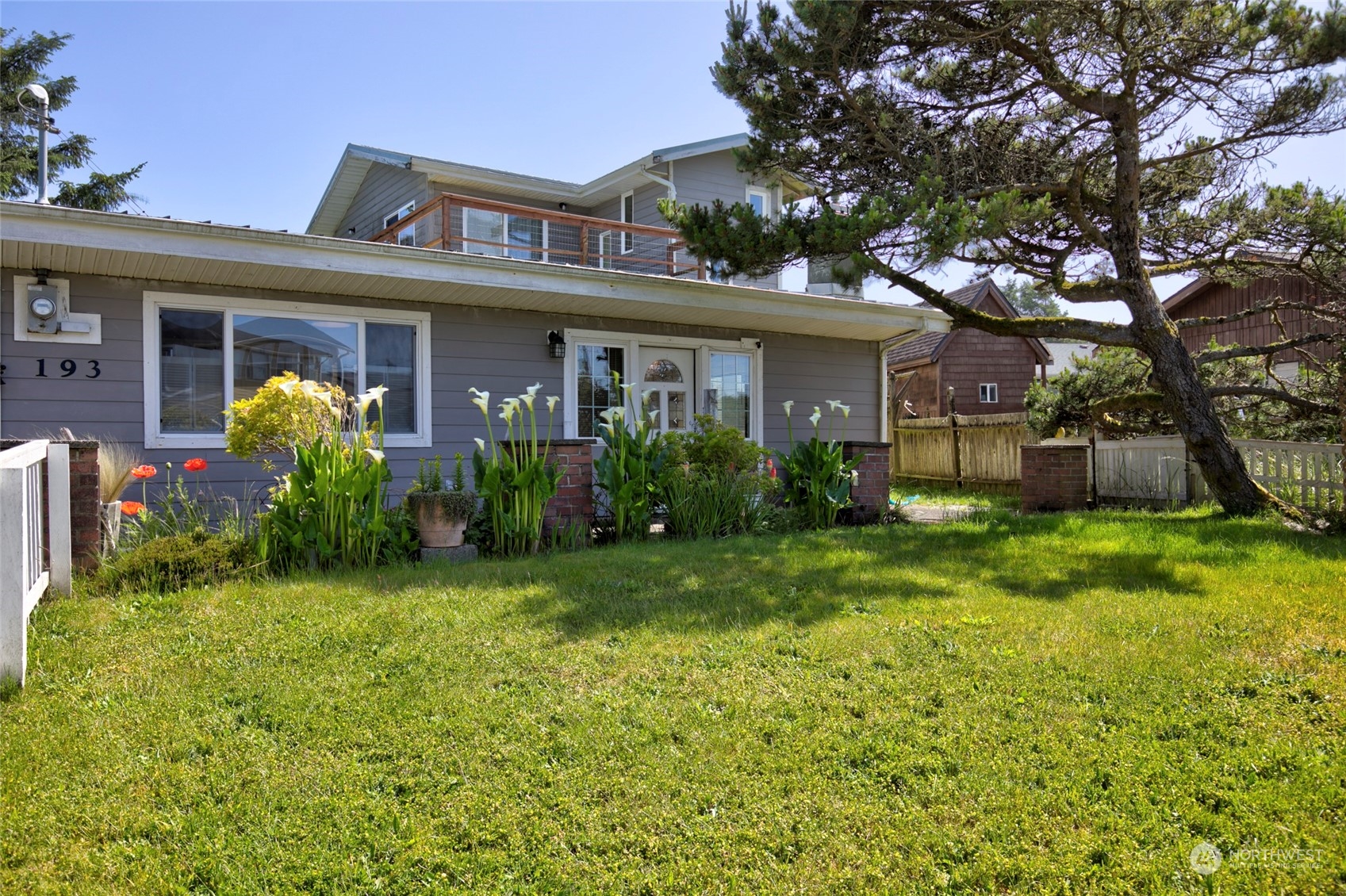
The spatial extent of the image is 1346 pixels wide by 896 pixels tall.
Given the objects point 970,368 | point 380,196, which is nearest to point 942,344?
point 970,368

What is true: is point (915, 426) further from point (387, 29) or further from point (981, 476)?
point (387, 29)

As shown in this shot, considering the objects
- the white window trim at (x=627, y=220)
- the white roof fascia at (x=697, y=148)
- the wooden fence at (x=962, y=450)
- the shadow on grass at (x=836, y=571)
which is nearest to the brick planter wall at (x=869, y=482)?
the shadow on grass at (x=836, y=571)

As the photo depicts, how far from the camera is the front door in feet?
33.7

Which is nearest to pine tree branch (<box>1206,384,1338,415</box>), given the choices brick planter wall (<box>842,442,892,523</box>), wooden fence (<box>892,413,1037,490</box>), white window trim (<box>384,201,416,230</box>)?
brick planter wall (<box>842,442,892,523</box>)

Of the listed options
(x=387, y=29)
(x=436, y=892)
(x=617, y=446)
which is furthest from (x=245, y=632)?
(x=387, y=29)

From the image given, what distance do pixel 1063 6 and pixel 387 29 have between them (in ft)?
22.1

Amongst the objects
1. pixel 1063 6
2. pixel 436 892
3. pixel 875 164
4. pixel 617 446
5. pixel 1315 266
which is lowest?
pixel 436 892

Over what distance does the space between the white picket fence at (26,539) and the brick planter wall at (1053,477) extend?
964 cm

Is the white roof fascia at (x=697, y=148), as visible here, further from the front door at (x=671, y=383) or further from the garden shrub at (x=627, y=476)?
the garden shrub at (x=627, y=476)

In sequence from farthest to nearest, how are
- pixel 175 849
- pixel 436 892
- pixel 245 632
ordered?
pixel 245 632 → pixel 175 849 → pixel 436 892

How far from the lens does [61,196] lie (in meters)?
20.6

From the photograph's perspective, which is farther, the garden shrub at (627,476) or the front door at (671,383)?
the front door at (671,383)

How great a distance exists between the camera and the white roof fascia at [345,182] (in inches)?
549

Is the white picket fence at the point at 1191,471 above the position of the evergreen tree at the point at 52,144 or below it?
below
